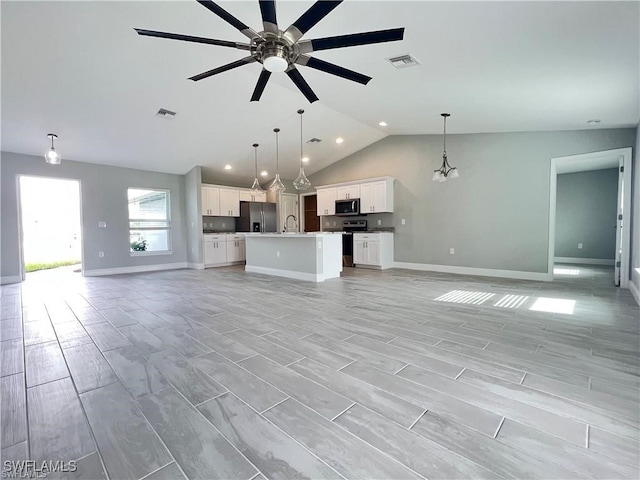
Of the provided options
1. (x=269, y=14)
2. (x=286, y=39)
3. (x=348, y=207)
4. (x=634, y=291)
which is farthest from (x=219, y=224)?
(x=634, y=291)

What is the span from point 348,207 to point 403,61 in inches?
177

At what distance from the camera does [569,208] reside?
25.6 ft

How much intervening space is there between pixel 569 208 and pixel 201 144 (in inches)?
371

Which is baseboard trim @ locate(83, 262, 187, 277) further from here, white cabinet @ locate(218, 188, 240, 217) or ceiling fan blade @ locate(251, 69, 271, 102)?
ceiling fan blade @ locate(251, 69, 271, 102)

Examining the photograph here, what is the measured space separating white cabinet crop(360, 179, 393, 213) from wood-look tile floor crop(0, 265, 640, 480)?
374 cm

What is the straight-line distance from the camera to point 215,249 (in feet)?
25.6

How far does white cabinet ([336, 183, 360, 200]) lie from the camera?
299 inches

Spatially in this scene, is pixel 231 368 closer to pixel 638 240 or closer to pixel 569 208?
pixel 638 240

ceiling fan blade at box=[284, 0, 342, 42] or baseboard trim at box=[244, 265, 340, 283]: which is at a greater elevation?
ceiling fan blade at box=[284, 0, 342, 42]

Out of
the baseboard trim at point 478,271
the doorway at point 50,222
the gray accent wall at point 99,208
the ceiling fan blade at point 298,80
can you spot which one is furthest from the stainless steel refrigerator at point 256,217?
the ceiling fan blade at point 298,80

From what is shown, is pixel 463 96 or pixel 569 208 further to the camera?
pixel 569 208

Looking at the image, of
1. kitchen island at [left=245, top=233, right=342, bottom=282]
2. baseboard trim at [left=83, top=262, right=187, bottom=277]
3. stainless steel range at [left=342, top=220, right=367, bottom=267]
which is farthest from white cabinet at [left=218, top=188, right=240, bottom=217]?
stainless steel range at [left=342, top=220, right=367, bottom=267]

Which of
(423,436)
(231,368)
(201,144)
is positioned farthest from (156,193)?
(423,436)

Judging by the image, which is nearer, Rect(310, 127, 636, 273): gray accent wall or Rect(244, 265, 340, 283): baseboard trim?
Rect(310, 127, 636, 273): gray accent wall
